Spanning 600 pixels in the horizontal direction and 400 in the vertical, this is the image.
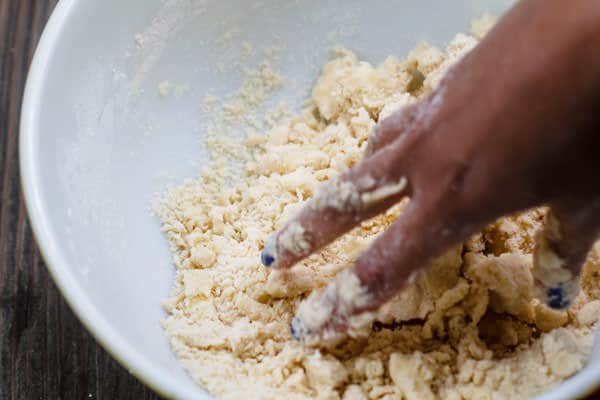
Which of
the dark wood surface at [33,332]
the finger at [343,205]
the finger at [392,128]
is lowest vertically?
the dark wood surface at [33,332]

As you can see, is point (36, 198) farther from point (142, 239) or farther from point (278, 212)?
point (278, 212)

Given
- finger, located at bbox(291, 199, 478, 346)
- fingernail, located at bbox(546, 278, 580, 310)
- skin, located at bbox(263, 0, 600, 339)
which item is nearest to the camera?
skin, located at bbox(263, 0, 600, 339)

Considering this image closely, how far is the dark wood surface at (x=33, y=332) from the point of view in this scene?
1085 mm

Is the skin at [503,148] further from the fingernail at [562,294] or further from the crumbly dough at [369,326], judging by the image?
the crumbly dough at [369,326]

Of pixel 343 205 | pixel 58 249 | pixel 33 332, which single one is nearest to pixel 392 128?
pixel 343 205

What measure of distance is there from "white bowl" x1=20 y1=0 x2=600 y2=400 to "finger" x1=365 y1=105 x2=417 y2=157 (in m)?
0.33

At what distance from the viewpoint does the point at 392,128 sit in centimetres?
80

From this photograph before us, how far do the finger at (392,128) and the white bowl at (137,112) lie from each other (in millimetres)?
328

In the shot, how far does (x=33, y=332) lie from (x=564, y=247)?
2.73 ft

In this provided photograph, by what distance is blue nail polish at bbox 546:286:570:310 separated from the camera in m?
0.82

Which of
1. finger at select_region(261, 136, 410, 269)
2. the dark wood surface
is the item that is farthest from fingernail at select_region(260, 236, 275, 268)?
the dark wood surface

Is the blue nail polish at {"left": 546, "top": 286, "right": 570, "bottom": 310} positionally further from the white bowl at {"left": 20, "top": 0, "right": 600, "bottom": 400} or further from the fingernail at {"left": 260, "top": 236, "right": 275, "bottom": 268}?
the fingernail at {"left": 260, "top": 236, "right": 275, "bottom": 268}

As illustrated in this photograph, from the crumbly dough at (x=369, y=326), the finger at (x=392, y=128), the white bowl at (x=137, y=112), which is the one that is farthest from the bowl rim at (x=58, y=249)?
the finger at (x=392, y=128)

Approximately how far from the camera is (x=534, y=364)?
0.85m
